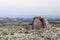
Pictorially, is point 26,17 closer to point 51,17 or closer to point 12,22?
point 12,22

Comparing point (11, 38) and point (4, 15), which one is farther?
point (4, 15)

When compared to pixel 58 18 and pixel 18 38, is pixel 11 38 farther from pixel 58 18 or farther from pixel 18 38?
pixel 58 18

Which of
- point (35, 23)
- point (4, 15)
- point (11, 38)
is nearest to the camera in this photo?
point (11, 38)

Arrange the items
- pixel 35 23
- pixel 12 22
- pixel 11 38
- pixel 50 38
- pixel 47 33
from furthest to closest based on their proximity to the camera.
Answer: pixel 12 22 < pixel 35 23 < pixel 47 33 < pixel 50 38 < pixel 11 38

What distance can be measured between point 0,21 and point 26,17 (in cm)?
62

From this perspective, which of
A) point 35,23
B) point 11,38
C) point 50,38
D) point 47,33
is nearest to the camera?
point 11,38

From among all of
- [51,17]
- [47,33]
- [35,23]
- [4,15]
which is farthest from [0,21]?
[47,33]

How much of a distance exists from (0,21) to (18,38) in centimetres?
146

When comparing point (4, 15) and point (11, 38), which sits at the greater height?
point (4, 15)

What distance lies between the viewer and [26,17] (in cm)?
335

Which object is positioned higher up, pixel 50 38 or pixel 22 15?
pixel 22 15

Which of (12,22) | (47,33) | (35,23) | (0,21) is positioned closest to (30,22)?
(35,23)

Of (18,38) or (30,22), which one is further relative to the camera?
(30,22)

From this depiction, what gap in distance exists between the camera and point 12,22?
326 cm
